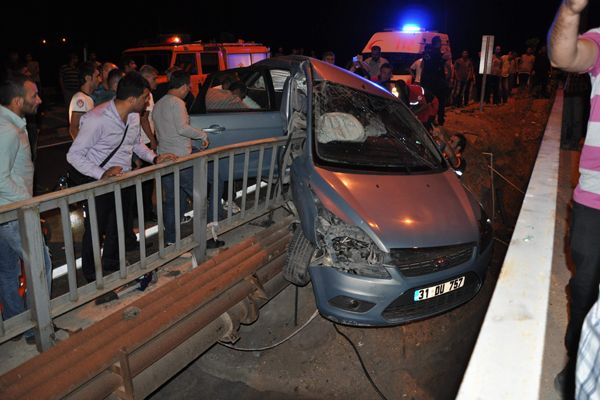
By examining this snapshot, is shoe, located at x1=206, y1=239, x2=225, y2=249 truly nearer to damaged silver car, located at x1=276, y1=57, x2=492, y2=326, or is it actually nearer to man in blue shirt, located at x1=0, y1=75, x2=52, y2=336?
damaged silver car, located at x1=276, y1=57, x2=492, y2=326

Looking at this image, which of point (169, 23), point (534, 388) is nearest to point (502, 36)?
point (169, 23)

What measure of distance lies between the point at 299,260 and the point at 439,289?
117cm

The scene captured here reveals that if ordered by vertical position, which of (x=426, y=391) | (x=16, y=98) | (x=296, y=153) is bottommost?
(x=426, y=391)

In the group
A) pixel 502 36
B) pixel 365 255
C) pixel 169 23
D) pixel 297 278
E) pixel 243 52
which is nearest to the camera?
pixel 365 255

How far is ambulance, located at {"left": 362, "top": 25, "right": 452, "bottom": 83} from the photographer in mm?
14250

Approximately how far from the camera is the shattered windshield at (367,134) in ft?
15.7

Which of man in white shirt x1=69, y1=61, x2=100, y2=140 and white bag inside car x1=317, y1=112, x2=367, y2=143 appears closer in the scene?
white bag inside car x1=317, y1=112, x2=367, y2=143

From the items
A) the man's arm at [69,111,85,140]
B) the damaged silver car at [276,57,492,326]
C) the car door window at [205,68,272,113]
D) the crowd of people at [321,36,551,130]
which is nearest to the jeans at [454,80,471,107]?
the crowd of people at [321,36,551,130]

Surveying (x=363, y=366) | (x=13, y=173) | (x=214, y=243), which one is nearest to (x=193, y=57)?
(x=214, y=243)

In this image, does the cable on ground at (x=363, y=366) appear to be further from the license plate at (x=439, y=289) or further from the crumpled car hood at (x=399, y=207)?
the crumpled car hood at (x=399, y=207)

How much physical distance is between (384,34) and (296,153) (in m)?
11.0

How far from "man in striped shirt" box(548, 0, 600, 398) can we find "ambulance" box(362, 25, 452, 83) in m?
11.4

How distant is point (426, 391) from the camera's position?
167 inches

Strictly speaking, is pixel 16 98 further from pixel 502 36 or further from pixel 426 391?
pixel 502 36
